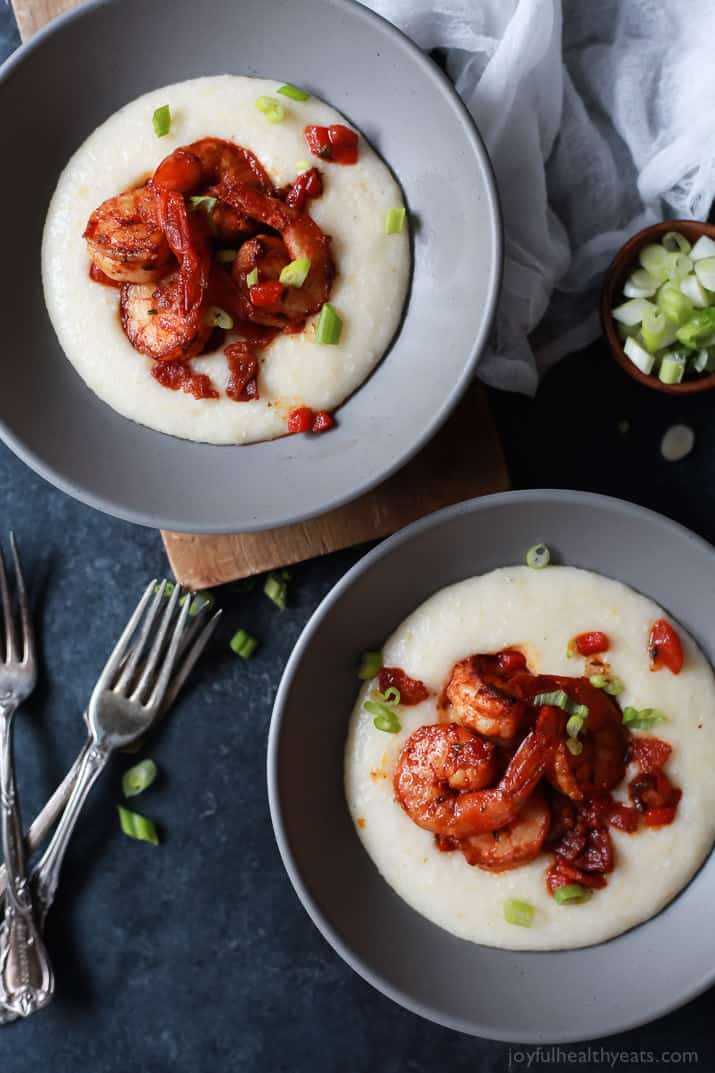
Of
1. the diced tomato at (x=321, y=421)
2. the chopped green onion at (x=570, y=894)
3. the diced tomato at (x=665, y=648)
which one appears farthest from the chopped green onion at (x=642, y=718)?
the diced tomato at (x=321, y=421)

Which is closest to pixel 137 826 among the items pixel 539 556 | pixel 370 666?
pixel 370 666

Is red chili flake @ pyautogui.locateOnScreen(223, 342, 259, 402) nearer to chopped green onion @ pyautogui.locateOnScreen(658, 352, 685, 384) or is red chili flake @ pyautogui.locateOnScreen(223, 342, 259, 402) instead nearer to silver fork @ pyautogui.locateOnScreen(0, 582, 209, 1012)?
silver fork @ pyautogui.locateOnScreen(0, 582, 209, 1012)

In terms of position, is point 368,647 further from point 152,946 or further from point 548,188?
point 548,188

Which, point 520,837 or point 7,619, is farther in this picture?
point 7,619

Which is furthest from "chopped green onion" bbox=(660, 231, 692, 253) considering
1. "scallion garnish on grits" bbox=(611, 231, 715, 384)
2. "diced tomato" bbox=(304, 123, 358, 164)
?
"diced tomato" bbox=(304, 123, 358, 164)

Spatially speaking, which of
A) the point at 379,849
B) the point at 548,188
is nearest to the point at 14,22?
the point at 548,188

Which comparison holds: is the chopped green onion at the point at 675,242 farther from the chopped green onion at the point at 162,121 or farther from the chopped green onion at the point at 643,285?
the chopped green onion at the point at 162,121

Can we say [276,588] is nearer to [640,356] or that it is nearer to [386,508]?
[386,508]
